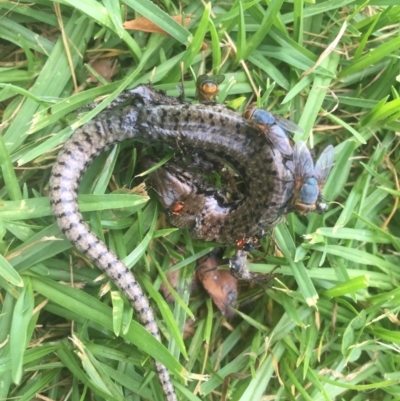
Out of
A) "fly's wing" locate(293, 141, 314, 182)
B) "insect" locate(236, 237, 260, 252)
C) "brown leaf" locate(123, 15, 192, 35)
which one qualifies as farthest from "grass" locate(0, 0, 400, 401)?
"fly's wing" locate(293, 141, 314, 182)

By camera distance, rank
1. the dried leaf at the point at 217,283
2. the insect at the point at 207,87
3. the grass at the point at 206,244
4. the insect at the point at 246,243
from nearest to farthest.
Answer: the grass at the point at 206,244
the insect at the point at 207,87
the insect at the point at 246,243
the dried leaf at the point at 217,283

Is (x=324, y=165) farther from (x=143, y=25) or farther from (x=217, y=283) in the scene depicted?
(x=143, y=25)

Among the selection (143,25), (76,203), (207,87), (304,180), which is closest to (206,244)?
(304,180)

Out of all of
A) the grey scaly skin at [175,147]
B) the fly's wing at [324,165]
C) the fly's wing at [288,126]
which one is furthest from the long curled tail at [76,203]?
the fly's wing at [324,165]

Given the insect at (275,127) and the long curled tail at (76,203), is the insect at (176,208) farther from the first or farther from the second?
the insect at (275,127)

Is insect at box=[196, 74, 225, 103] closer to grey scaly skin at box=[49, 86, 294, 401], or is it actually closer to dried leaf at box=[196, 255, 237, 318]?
grey scaly skin at box=[49, 86, 294, 401]

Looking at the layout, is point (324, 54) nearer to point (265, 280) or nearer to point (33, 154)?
point (265, 280)
